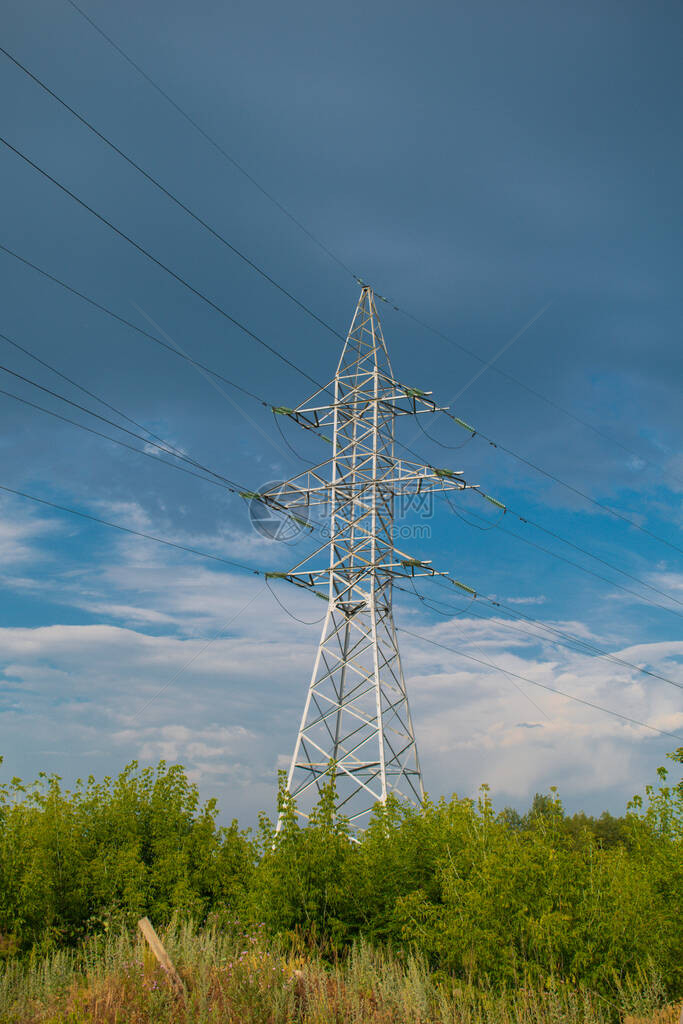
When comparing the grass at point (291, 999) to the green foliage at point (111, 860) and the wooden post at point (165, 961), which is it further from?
the green foliage at point (111, 860)

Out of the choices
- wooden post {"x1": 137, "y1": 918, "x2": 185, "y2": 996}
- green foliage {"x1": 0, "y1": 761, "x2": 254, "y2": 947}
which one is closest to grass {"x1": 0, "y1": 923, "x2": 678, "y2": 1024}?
wooden post {"x1": 137, "y1": 918, "x2": 185, "y2": 996}

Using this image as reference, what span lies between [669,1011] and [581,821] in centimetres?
9752

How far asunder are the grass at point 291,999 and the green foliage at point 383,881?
60 cm

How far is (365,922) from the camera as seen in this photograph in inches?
778

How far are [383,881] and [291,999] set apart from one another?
8104mm

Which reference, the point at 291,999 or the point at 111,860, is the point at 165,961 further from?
the point at 111,860

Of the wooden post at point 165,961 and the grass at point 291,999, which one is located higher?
the wooden post at point 165,961

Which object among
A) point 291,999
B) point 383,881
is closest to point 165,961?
point 291,999

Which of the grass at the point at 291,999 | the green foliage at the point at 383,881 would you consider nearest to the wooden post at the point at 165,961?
the grass at the point at 291,999

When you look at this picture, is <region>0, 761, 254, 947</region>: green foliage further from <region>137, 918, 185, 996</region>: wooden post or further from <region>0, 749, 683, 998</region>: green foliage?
<region>137, 918, 185, 996</region>: wooden post

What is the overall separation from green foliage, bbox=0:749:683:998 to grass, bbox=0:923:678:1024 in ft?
1.98

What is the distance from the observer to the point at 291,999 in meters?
12.3

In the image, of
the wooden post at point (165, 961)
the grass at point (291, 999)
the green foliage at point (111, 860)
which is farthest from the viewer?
the green foliage at point (111, 860)

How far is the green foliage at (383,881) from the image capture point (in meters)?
15.0
